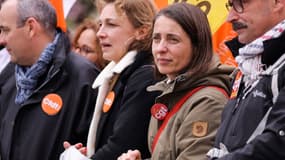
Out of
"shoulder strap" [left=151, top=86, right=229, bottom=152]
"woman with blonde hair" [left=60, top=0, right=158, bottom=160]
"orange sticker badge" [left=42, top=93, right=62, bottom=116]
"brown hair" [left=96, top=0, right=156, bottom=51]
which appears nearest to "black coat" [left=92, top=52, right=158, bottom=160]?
"woman with blonde hair" [left=60, top=0, right=158, bottom=160]

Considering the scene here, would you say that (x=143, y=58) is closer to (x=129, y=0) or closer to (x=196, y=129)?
(x=129, y=0)

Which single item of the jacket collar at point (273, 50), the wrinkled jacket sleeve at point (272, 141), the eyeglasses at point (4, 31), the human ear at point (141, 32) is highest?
the eyeglasses at point (4, 31)

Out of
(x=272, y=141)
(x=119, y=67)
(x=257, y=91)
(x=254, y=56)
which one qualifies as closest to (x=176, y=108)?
(x=119, y=67)

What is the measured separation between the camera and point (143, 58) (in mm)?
5086

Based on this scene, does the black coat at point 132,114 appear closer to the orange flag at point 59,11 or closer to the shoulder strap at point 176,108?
the shoulder strap at point 176,108

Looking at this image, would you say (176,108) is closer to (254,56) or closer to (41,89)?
(254,56)

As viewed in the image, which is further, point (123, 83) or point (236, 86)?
point (123, 83)

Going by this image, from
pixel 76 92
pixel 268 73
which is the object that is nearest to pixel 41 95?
pixel 76 92

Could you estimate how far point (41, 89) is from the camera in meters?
5.78

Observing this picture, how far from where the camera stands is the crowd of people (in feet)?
11.9

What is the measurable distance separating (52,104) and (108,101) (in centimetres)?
72

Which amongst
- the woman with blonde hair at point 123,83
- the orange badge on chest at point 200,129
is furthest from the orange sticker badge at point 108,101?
the orange badge on chest at point 200,129

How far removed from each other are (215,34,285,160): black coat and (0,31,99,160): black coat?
193 centimetres

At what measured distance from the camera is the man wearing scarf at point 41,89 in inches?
224
